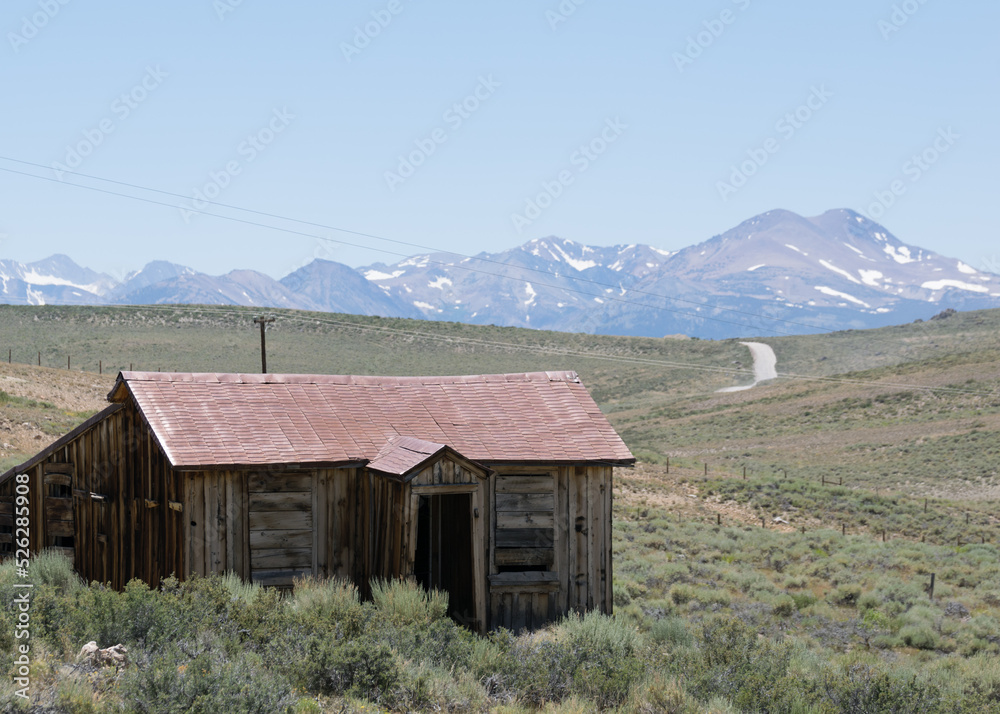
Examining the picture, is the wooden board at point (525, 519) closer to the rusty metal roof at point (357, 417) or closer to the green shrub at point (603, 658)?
the rusty metal roof at point (357, 417)

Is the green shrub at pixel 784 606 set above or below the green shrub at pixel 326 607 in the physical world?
below

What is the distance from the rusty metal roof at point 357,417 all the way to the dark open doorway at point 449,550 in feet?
3.27

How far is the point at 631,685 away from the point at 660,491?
20.6m

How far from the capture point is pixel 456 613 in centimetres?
1105

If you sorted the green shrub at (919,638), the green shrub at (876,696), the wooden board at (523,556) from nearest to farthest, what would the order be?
the green shrub at (876,696) → the wooden board at (523,556) → the green shrub at (919,638)

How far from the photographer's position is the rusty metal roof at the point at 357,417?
34.2 feet

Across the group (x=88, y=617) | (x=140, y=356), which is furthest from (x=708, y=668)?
(x=140, y=356)

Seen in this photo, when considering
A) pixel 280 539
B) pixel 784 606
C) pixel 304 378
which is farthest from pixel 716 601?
pixel 280 539

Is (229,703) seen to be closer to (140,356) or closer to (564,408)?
(564,408)

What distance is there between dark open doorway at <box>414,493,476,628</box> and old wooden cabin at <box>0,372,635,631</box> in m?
0.03

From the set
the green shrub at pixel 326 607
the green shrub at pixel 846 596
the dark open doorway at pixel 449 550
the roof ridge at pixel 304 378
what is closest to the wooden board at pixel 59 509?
the roof ridge at pixel 304 378

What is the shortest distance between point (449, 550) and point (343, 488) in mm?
1918

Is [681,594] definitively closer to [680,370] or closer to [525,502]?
[525,502]

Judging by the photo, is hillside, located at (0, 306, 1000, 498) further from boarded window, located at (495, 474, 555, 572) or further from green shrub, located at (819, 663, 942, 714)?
green shrub, located at (819, 663, 942, 714)
